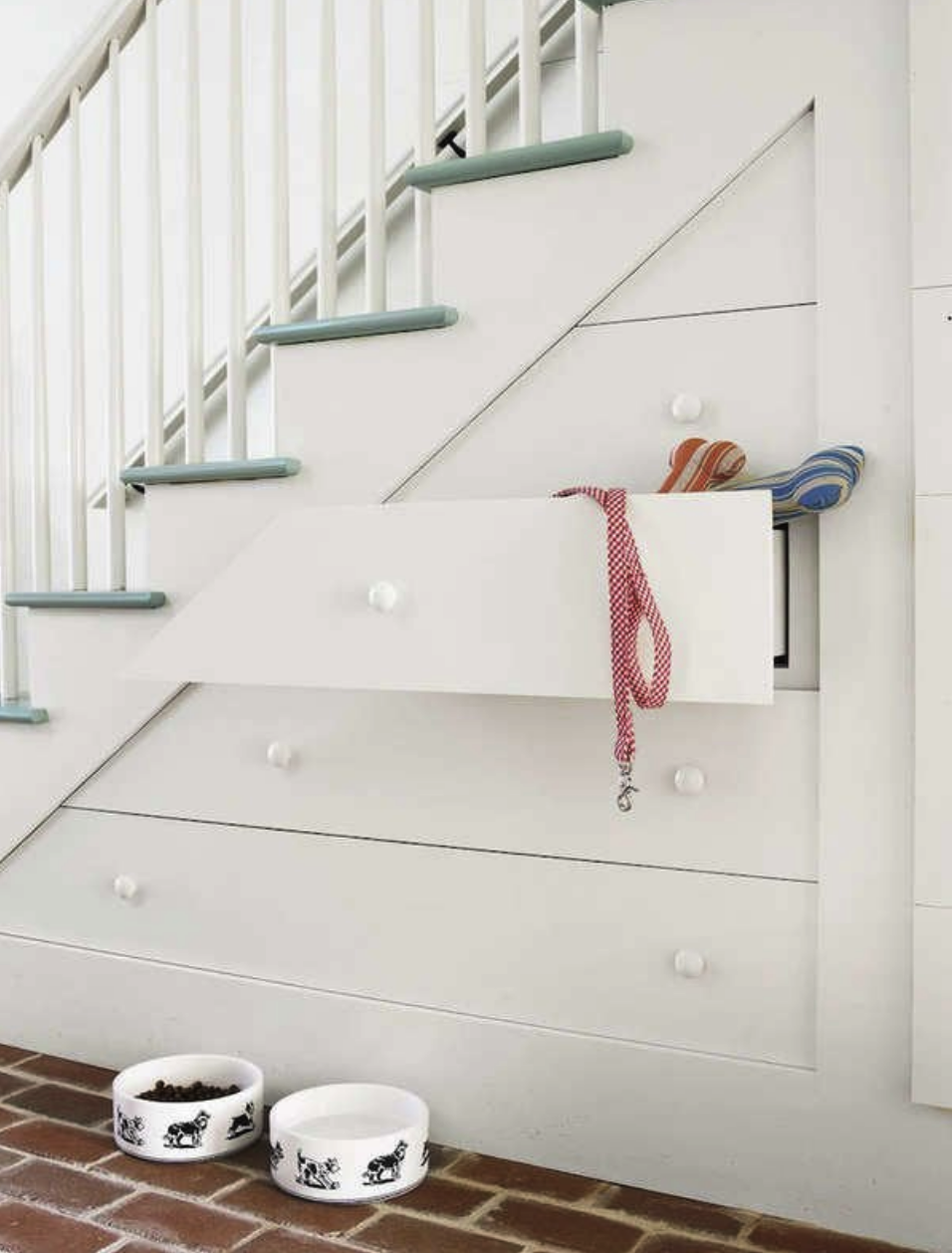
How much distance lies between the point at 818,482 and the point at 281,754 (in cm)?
82

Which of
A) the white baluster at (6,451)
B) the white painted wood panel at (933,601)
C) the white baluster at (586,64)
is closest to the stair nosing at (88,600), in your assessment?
the white baluster at (6,451)

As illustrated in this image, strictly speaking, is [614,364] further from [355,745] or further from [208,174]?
[208,174]

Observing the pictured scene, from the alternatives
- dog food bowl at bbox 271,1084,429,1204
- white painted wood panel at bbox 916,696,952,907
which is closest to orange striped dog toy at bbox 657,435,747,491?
white painted wood panel at bbox 916,696,952,907

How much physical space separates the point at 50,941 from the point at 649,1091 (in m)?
0.99

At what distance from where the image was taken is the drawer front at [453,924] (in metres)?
1.50

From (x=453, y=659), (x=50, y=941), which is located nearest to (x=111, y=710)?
(x=50, y=941)

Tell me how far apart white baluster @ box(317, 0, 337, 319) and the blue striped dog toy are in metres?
0.72

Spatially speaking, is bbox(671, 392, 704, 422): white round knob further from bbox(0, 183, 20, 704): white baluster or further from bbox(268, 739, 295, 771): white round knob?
bbox(0, 183, 20, 704): white baluster

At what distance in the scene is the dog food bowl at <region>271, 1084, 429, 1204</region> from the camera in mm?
1518

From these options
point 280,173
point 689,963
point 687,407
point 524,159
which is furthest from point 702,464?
point 280,173

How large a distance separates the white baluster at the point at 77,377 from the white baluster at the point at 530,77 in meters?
0.79

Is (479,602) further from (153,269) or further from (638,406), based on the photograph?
(153,269)

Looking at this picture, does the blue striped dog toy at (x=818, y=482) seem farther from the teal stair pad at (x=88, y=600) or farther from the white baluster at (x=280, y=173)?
the teal stair pad at (x=88, y=600)

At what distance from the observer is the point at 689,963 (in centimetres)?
151
